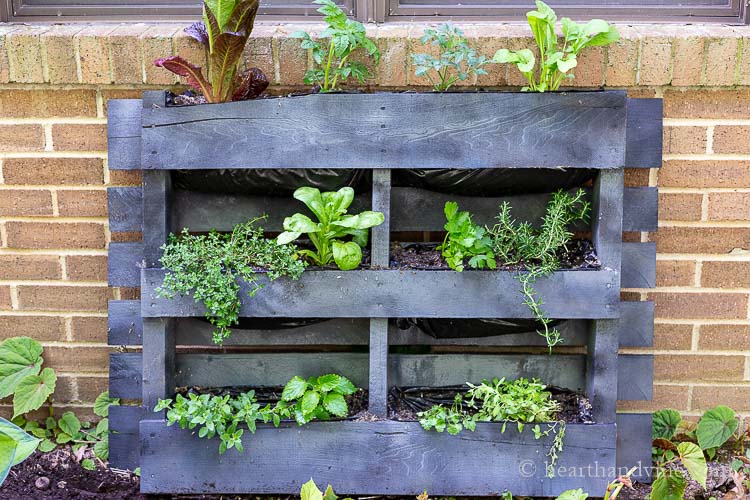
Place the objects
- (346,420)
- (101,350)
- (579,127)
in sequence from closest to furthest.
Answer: (579,127) → (346,420) → (101,350)

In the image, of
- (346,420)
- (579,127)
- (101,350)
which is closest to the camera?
(579,127)

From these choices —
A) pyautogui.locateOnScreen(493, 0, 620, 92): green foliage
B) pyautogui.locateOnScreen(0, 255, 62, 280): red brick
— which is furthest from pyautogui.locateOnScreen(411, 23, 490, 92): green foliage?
pyautogui.locateOnScreen(0, 255, 62, 280): red brick

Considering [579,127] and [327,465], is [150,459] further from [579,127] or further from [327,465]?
[579,127]

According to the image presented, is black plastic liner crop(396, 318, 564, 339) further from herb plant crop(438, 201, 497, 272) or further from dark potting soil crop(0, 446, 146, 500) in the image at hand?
dark potting soil crop(0, 446, 146, 500)

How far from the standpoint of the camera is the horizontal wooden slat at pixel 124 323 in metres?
2.49

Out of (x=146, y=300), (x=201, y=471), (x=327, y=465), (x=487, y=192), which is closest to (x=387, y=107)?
(x=487, y=192)

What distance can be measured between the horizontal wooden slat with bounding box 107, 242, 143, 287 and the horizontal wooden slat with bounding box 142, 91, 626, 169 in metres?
0.39

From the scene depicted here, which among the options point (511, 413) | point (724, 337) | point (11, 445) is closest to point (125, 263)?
point (11, 445)

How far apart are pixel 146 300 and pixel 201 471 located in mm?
608

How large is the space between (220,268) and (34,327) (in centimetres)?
94

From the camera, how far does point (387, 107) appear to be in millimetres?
2211

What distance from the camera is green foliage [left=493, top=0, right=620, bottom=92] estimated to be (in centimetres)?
217

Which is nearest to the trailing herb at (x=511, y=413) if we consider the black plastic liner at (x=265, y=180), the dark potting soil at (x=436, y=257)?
the dark potting soil at (x=436, y=257)

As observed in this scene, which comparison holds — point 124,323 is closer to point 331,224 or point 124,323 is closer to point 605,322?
point 331,224
